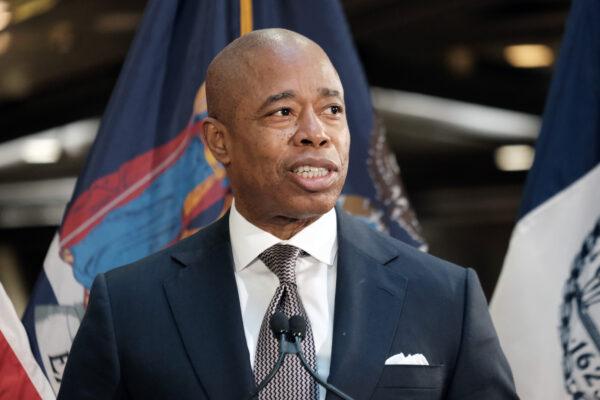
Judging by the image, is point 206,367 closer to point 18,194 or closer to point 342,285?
point 342,285

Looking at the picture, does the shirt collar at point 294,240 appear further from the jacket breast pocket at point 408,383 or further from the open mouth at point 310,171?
the jacket breast pocket at point 408,383

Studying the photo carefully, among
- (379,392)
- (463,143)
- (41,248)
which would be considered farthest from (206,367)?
(463,143)

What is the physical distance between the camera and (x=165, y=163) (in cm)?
306

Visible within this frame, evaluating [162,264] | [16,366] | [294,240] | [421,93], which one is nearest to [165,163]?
[16,366]

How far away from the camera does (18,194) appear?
394 centimetres

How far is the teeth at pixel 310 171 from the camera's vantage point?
2154mm

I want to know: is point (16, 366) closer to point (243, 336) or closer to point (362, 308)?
point (243, 336)

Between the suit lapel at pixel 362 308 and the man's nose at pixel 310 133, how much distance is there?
21 centimetres

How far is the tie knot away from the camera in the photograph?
2.21 meters

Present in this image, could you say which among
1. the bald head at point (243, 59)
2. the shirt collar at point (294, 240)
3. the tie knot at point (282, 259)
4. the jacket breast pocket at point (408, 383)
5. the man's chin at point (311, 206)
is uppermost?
the bald head at point (243, 59)

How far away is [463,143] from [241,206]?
6.45 feet

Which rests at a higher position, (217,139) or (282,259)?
(217,139)

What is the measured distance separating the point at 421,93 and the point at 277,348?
7.15ft

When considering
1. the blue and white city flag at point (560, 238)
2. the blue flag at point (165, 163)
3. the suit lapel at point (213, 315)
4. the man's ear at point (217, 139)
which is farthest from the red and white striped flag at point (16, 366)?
the blue and white city flag at point (560, 238)
